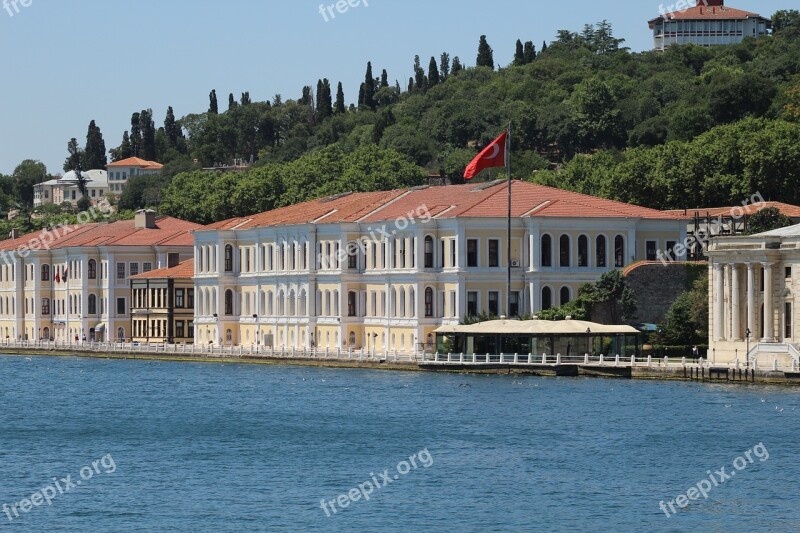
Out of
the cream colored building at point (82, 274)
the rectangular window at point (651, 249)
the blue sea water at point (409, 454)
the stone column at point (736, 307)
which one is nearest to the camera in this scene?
→ the blue sea water at point (409, 454)

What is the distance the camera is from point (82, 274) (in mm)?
136250

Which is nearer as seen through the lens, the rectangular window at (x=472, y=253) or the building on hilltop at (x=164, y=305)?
the rectangular window at (x=472, y=253)

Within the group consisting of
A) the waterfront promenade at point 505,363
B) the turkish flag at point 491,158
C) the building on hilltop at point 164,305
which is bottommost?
the waterfront promenade at point 505,363

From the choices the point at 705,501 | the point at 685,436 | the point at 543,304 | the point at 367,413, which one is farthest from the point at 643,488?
the point at 543,304

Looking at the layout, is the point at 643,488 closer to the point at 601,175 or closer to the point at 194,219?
the point at 601,175

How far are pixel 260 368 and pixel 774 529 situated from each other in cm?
5715

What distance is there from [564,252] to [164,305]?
35.7 m

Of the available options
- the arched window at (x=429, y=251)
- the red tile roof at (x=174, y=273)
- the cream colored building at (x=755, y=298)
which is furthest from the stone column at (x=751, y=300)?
the red tile roof at (x=174, y=273)

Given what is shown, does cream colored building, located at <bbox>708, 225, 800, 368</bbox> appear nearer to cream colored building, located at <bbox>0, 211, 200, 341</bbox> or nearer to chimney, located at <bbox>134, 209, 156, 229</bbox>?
cream colored building, located at <bbox>0, 211, 200, 341</bbox>

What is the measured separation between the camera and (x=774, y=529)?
151 ft

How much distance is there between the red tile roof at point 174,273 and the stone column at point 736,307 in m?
50.2

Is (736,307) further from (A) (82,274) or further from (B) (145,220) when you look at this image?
(B) (145,220)

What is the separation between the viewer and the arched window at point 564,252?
324 ft

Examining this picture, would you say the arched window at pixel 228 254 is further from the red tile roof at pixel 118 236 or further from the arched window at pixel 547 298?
the arched window at pixel 547 298
